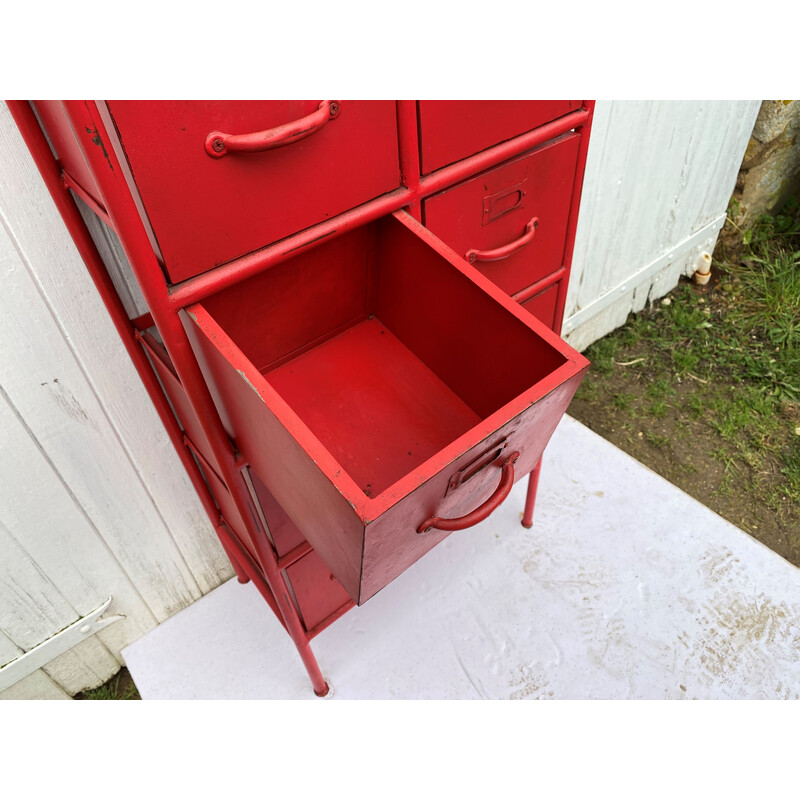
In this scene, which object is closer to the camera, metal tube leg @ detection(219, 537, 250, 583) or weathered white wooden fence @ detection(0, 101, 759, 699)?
weathered white wooden fence @ detection(0, 101, 759, 699)

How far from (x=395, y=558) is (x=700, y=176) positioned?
6.67ft

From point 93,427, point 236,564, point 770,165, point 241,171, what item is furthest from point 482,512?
point 770,165

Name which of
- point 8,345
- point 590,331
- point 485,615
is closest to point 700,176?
point 590,331

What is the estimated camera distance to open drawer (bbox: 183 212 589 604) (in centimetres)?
82

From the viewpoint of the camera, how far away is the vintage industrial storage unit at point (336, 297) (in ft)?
2.62

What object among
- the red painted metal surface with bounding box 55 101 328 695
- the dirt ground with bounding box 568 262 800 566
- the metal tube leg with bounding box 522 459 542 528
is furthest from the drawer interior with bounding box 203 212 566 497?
the dirt ground with bounding box 568 262 800 566

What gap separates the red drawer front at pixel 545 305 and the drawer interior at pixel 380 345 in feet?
1.44

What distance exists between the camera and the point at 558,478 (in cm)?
194

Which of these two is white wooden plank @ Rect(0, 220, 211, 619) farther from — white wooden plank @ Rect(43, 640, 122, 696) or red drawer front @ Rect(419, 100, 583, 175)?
red drawer front @ Rect(419, 100, 583, 175)

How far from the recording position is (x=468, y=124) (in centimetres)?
111

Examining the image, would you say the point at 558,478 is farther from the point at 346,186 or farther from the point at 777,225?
the point at 777,225

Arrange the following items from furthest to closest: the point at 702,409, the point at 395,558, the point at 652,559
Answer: the point at 702,409 < the point at 652,559 < the point at 395,558

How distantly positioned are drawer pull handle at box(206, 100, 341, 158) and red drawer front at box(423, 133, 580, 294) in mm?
308

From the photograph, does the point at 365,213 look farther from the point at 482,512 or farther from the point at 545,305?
the point at 545,305
